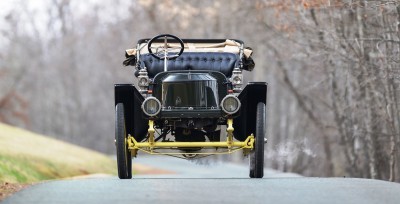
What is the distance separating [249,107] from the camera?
18.2 metres

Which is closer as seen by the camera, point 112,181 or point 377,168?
point 112,181

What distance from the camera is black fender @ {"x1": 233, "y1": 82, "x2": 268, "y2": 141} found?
707 inches

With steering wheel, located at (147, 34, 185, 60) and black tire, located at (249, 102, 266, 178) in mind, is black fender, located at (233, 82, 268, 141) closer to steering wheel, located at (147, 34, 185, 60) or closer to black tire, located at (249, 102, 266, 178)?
black tire, located at (249, 102, 266, 178)

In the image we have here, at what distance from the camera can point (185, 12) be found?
50656mm

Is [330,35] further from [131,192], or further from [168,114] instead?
[131,192]

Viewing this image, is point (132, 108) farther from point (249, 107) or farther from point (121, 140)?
point (249, 107)

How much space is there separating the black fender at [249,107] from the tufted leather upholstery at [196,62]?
1266 millimetres

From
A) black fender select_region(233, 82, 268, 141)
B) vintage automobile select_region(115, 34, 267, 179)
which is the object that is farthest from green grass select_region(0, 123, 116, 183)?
black fender select_region(233, 82, 268, 141)

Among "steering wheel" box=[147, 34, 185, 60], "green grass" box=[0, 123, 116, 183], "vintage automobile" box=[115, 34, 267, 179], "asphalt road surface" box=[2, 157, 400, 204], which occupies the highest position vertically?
"steering wheel" box=[147, 34, 185, 60]

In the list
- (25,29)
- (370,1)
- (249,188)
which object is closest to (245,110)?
(249,188)

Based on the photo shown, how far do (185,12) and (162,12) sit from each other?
4.35m

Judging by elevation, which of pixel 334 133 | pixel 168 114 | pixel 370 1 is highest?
pixel 370 1

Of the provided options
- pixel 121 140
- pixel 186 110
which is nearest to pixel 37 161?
pixel 121 140

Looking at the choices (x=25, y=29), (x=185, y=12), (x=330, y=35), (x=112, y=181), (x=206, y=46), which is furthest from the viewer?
(x=25, y=29)
